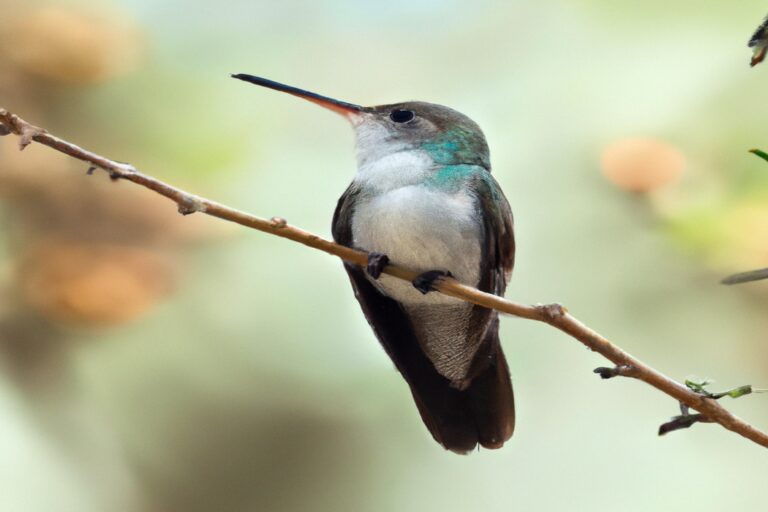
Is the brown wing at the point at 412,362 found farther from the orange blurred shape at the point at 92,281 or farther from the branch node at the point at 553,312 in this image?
the orange blurred shape at the point at 92,281

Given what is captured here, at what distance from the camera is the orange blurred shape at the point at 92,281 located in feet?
10.9

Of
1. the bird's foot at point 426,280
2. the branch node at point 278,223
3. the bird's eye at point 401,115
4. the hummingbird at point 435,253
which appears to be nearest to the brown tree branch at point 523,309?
the branch node at point 278,223

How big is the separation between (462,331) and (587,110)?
86.5 inches

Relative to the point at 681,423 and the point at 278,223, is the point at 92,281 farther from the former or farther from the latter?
the point at 681,423

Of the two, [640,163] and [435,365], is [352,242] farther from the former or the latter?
[640,163]

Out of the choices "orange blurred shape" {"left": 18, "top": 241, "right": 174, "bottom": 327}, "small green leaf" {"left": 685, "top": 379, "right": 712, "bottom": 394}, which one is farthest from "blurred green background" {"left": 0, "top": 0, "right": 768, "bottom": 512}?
"small green leaf" {"left": 685, "top": 379, "right": 712, "bottom": 394}

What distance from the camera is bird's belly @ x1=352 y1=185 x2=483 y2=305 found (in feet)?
6.34

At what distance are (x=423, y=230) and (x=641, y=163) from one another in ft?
6.78

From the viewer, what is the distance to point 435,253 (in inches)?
77.0

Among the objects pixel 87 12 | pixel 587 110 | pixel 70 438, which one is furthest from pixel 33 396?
pixel 587 110

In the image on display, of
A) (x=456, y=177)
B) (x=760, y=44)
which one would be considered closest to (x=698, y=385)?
(x=760, y=44)

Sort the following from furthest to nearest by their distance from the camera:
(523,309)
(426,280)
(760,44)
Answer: (426,280) → (523,309) → (760,44)

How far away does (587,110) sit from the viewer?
4086 mm

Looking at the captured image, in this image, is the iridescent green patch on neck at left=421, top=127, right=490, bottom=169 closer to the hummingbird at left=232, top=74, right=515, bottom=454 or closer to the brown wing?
the hummingbird at left=232, top=74, right=515, bottom=454
